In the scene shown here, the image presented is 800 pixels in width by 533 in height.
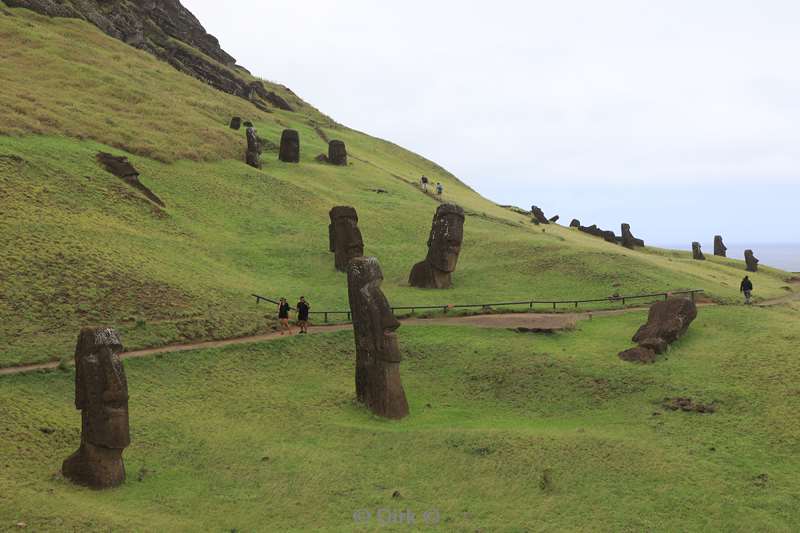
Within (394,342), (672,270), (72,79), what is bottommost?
(394,342)

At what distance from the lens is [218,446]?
24.1m

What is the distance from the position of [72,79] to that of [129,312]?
48.1 meters

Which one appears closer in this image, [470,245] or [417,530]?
[417,530]

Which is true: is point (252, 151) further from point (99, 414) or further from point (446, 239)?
point (99, 414)

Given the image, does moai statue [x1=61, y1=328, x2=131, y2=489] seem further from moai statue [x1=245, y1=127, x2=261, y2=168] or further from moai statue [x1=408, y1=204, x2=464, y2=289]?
moai statue [x1=245, y1=127, x2=261, y2=168]

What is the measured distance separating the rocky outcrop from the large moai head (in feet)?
232

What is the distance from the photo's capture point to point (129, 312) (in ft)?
111

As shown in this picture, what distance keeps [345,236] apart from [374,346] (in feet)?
68.3

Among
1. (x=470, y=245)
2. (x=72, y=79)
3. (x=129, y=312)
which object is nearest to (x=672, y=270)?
(x=470, y=245)

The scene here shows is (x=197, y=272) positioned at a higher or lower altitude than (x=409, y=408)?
higher

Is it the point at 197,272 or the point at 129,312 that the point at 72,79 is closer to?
the point at 197,272

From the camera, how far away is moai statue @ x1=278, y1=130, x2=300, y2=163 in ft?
250

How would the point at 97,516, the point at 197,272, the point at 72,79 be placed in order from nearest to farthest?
the point at 97,516 < the point at 197,272 < the point at 72,79

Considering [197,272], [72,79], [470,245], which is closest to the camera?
[197,272]
